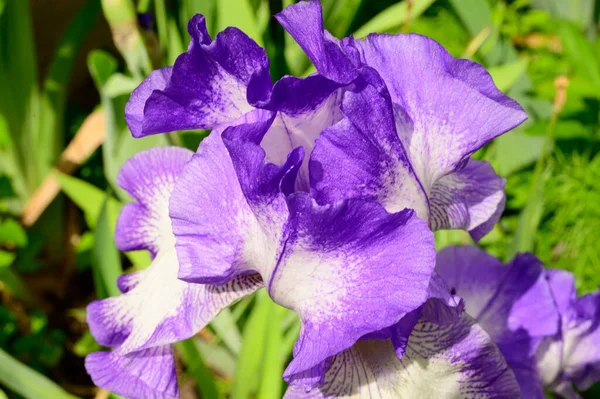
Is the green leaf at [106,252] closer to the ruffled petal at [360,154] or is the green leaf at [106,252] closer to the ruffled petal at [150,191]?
the ruffled petal at [150,191]

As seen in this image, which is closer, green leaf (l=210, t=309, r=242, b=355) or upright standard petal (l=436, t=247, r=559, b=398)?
upright standard petal (l=436, t=247, r=559, b=398)

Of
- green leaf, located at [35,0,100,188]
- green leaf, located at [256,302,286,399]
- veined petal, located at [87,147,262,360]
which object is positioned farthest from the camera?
green leaf, located at [35,0,100,188]

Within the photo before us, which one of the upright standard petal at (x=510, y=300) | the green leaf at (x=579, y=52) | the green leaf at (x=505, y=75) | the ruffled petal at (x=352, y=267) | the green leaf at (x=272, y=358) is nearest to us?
the ruffled petal at (x=352, y=267)

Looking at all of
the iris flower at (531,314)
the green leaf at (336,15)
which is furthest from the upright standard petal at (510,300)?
the green leaf at (336,15)

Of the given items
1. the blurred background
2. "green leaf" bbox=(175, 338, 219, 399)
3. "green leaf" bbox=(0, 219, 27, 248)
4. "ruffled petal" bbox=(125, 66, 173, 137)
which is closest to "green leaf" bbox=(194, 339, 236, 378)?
the blurred background

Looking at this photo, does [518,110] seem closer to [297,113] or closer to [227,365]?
[297,113]

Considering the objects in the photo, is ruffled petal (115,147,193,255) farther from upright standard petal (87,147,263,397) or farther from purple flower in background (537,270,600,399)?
purple flower in background (537,270,600,399)

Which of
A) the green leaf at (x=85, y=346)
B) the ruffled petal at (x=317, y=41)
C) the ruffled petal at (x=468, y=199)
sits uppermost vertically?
the ruffled petal at (x=317, y=41)

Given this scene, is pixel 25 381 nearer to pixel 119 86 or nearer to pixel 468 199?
pixel 119 86
